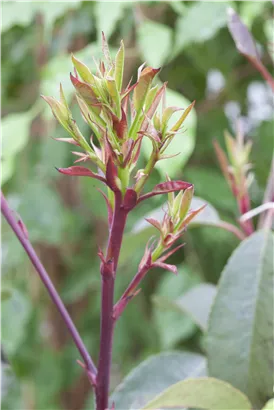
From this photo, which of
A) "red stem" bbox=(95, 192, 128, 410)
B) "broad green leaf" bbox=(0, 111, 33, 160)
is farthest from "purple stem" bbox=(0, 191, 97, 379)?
"broad green leaf" bbox=(0, 111, 33, 160)

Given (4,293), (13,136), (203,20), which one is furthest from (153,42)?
(4,293)

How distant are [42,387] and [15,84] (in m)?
0.47

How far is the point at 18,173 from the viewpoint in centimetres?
74

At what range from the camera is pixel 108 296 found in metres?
0.20

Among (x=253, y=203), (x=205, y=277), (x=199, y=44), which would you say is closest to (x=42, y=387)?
(x=205, y=277)

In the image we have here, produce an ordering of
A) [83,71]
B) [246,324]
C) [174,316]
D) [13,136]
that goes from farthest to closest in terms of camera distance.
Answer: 1. [174,316]
2. [13,136]
3. [246,324]
4. [83,71]

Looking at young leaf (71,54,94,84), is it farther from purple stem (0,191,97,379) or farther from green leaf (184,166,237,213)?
green leaf (184,166,237,213)

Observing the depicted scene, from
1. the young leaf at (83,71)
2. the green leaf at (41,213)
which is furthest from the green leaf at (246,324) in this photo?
the green leaf at (41,213)

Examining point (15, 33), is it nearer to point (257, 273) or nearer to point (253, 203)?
point (253, 203)

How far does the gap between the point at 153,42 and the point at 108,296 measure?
325 mm

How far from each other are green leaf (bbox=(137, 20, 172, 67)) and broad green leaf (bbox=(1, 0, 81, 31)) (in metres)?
0.07

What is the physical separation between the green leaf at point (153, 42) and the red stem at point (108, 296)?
28 cm

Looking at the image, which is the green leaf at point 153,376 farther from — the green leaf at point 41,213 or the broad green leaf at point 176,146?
the green leaf at point 41,213

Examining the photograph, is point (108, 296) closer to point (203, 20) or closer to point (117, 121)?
point (117, 121)
